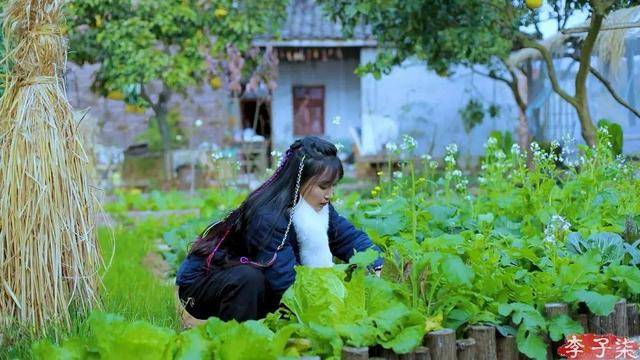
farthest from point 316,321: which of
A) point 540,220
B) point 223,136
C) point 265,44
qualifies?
point 223,136

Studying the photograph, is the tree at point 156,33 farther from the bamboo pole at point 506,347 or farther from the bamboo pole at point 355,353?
the bamboo pole at point 355,353

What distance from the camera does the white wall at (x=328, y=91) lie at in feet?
58.7

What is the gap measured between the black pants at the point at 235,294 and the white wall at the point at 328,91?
14.5 m

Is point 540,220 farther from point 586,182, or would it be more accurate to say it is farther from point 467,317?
point 467,317

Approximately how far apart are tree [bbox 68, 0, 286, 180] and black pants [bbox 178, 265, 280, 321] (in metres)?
8.63

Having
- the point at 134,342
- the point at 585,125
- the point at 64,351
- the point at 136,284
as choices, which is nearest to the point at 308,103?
the point at 585,125

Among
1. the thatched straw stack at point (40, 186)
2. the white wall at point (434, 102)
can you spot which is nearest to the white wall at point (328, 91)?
the white wall at point (434, 102)

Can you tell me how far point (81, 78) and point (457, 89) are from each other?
23.5 ft

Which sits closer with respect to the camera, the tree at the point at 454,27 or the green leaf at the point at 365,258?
the green leaf at the point at 365,258

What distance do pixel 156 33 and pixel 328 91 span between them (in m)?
6.15

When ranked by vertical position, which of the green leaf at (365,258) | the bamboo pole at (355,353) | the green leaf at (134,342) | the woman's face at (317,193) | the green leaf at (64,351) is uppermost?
the woman's face at (317,193)

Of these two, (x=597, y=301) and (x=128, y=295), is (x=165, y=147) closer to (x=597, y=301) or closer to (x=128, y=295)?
(x=128, y=295)

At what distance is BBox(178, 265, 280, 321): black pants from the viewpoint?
3.22 m

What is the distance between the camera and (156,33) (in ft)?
40.6
